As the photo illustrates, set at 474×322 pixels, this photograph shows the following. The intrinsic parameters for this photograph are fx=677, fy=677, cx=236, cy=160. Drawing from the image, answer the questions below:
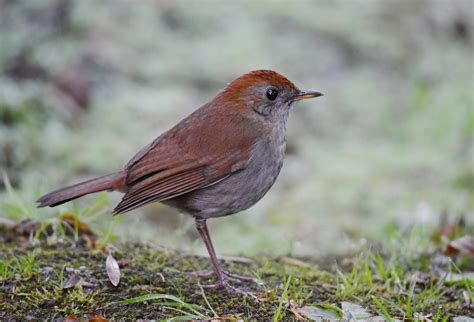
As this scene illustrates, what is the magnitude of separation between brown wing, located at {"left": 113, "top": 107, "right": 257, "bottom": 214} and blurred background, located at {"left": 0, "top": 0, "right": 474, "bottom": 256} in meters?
0.65

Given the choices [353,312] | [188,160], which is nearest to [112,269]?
[188,160]

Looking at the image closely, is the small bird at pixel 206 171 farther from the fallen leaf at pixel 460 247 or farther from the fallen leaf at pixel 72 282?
the fallen leaf at pixel 460 247

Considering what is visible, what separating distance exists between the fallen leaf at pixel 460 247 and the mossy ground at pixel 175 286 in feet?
0.28

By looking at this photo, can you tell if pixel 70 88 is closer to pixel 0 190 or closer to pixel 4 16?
pixel 4 16

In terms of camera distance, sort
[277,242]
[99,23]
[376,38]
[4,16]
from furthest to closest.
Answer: [376,38] < [99,23] < [4,16] < [277,242]

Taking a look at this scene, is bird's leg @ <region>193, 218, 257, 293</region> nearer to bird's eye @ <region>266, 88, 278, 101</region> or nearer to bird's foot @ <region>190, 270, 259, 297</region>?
bird's foot @ <region>190, 270, 259, 297</region>

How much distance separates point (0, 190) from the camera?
6215mm

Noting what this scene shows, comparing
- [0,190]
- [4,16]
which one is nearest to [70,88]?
[4,16]

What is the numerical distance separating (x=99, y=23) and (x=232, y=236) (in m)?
5.39

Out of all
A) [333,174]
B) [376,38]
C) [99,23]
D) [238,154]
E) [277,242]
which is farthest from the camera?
[376,38]

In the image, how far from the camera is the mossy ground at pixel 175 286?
10.4 feet

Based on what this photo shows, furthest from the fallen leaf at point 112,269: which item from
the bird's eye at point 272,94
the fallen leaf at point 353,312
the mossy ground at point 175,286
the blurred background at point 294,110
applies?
the bird's eye at point 272,94

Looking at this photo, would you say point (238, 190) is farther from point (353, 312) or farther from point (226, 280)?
point (353, 312)

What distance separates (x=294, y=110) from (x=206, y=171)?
5.48m
